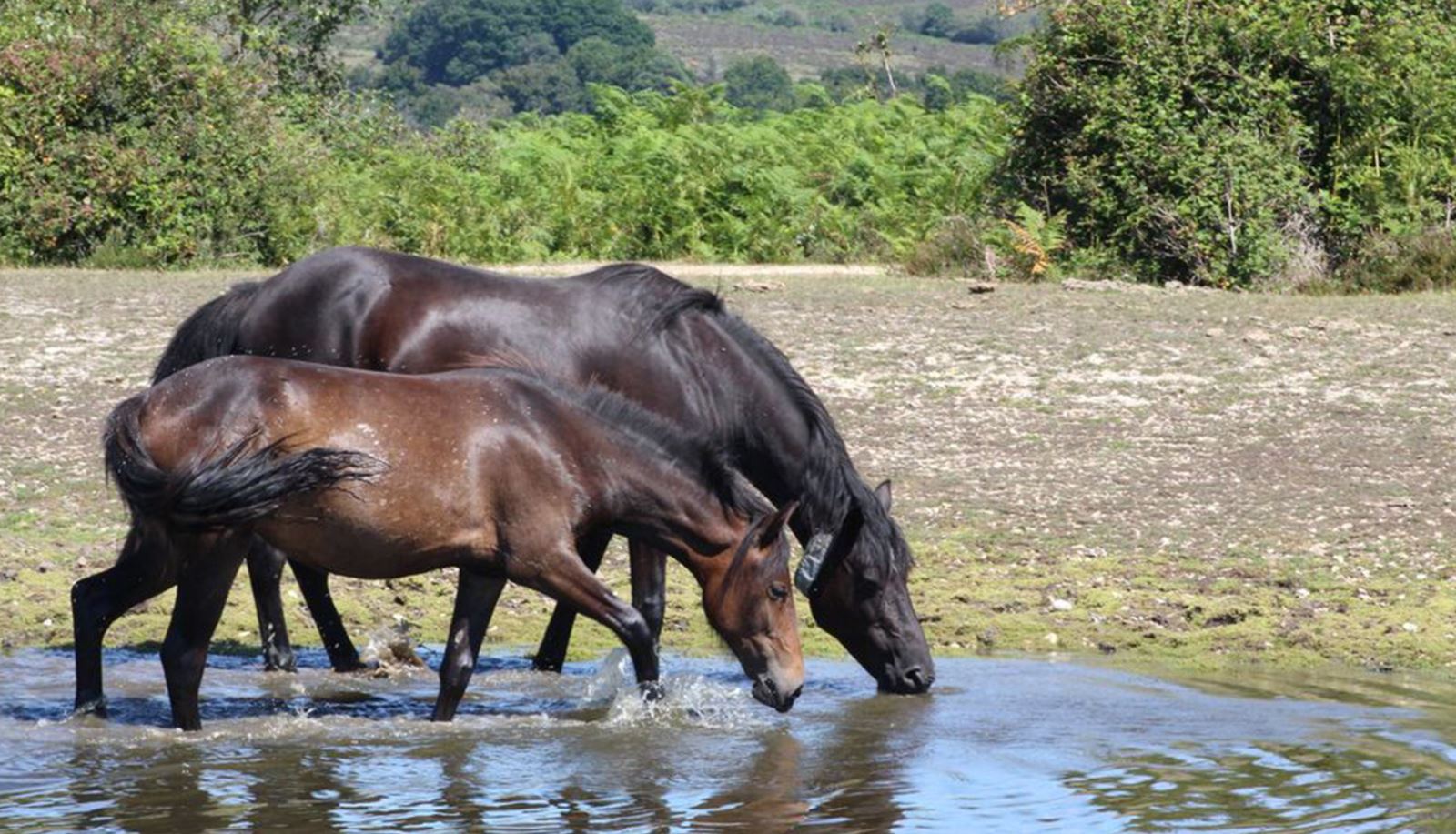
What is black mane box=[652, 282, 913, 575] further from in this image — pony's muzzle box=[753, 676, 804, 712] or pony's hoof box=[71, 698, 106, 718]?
pony's hoof box=[71, 698, 106, 718]

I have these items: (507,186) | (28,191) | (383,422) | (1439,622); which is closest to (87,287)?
(28,191)

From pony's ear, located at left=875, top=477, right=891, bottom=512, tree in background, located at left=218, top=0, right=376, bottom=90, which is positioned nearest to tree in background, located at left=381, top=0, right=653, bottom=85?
tree in background, located at left=218, top=0, right=376, bottom=90

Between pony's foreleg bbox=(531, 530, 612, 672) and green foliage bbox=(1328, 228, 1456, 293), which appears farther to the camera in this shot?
green foliage bbox=(1328, 228, 1456, 293)

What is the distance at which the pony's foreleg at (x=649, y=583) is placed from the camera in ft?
28.5

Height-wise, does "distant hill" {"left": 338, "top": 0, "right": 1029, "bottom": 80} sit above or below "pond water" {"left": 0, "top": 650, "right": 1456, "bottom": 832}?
above

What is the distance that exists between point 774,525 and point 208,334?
105 inches

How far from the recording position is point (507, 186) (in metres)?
23.2

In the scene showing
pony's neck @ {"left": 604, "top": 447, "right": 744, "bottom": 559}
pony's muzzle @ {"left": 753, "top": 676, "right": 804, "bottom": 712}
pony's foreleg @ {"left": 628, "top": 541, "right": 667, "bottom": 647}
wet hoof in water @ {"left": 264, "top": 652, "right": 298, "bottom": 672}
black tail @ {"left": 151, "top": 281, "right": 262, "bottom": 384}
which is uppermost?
black tail @ {"left": 151, "top": 281, "right": 262, "bottom": 384}

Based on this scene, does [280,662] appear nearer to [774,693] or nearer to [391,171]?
[774,693]

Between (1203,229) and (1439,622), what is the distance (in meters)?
8.69

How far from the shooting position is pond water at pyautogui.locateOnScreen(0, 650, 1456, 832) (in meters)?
6.62

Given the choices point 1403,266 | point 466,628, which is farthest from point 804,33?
point 466,628

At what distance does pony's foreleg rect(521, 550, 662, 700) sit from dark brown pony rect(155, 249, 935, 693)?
804 mm

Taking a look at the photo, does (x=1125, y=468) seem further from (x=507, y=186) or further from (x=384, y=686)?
(x=507, y=186)
